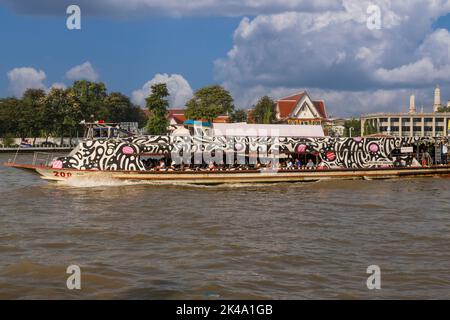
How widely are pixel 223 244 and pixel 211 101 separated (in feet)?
210

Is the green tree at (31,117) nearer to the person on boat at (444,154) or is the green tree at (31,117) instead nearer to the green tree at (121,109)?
the green tree at (121,109)

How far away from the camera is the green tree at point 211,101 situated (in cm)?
7175

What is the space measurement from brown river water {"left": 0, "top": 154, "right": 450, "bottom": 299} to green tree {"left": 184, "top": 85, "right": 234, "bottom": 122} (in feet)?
168

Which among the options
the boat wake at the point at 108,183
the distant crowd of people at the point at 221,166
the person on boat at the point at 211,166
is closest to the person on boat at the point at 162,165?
the distant crowd of people at the point at 221,166

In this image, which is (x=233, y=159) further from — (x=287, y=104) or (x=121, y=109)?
(x=121, y=109)

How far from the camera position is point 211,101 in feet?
247

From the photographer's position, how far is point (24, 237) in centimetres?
1264

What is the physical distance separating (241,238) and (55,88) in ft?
212

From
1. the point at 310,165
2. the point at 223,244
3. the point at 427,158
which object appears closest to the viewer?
the point at 223,244

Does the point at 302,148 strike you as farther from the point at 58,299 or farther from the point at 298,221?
the point at 58,299

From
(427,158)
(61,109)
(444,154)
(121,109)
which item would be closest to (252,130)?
(427,158)

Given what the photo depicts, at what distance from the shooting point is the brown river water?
28.9 ft

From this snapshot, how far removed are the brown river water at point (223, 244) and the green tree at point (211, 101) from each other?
168ft

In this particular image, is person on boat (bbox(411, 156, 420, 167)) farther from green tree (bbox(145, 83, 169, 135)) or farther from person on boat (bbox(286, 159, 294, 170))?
green tree (bbox(145, 83, 169, 135))
